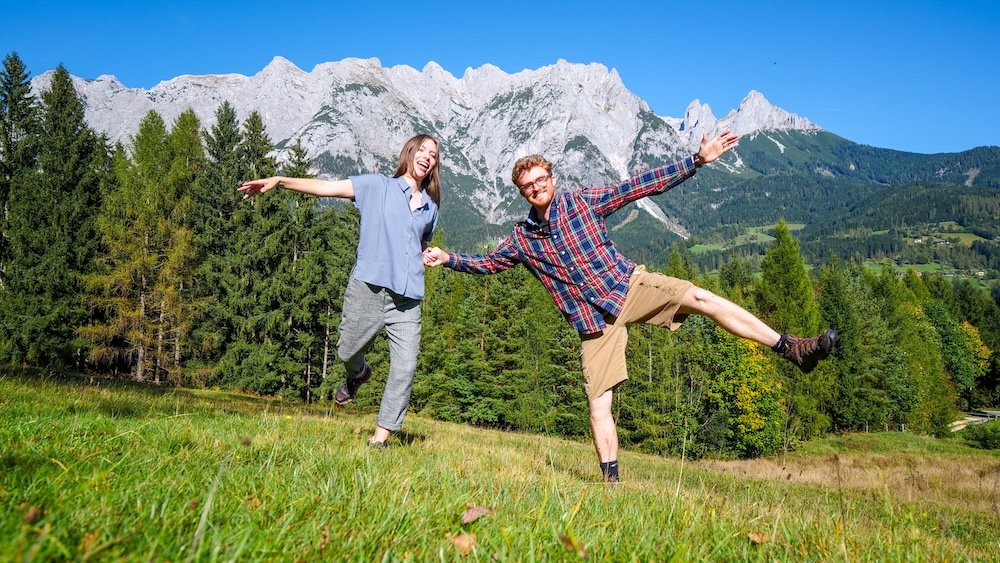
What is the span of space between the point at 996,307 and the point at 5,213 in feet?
365

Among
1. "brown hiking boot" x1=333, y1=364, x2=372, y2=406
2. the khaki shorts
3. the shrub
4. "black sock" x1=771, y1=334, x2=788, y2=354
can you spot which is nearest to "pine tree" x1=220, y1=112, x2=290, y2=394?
"brown hiking boot" x1=333, y1=364, x2=372, y2=406

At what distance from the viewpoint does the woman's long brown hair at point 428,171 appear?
4801 mm

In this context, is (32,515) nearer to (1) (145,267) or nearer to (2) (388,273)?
(2) (388,273)

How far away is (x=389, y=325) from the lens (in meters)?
4.62

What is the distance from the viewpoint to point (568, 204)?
468 centimetres

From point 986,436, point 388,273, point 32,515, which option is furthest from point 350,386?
point 986,436

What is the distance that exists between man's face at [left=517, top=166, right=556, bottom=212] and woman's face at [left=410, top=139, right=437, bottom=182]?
2.83 ft

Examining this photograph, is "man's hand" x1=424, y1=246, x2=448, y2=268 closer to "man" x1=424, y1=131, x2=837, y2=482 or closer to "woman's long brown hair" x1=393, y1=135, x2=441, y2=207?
"woman's long brown hair" x1=393, y1=135, x2=441, y2=207

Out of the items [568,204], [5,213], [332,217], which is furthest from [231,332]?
[568,204]

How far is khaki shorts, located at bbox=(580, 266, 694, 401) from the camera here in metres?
4.50

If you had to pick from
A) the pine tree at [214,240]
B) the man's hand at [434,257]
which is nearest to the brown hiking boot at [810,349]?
the man's hand at [434,257]

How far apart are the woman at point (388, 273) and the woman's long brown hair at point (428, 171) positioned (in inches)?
1.4

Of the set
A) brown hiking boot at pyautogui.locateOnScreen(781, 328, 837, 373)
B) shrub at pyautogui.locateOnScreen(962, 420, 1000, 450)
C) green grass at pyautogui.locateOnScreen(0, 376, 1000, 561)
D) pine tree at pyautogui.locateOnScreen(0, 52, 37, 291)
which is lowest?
shrub at pyautogui.locateOnScreen(962, 420, 1000, 450)

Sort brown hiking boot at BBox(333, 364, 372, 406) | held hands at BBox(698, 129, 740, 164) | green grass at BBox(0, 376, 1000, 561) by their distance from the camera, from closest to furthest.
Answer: green grass at BBox(0, 376, 1000, 561), held hands at BBox(698, 129, 740, 164), brown hiking boot at BBox(333, 364, 372, 406)
